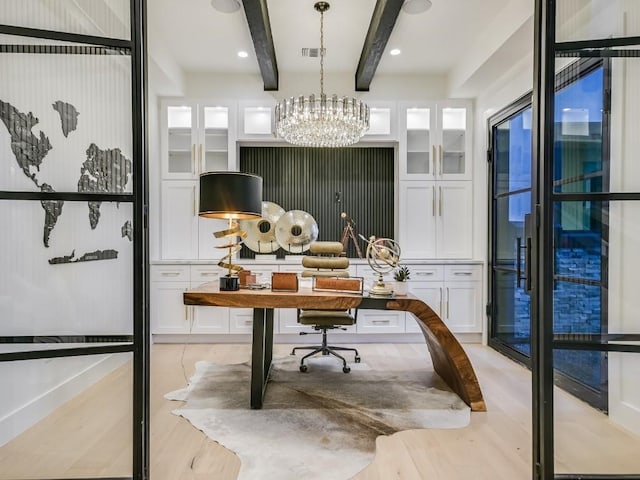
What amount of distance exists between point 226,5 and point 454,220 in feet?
10.2

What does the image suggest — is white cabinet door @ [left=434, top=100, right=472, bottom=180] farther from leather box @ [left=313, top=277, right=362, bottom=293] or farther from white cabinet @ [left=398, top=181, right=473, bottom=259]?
leather box @ [left=313, top=277, right=362, bottom=293]

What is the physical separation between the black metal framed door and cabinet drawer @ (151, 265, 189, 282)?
105 inches

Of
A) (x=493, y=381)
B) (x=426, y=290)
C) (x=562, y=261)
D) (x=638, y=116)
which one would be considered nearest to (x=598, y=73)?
(x=638, y=116)

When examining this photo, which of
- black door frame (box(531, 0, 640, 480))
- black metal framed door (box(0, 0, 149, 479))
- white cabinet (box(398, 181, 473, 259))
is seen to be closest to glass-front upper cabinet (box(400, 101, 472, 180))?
white cabinet (box(398, 181, 473, 259))

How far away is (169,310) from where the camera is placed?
434cm

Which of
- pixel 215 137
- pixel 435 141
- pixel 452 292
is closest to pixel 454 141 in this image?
pixel 435 141

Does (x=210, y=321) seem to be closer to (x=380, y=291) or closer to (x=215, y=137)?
(x=215, y=137)

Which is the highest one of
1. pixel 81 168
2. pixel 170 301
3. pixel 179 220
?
pixel 81 168

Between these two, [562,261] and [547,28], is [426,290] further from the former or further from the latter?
[547,28]

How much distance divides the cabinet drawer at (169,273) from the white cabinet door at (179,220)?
228 mm

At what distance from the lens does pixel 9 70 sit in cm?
162

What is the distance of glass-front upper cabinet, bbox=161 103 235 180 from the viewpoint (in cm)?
454

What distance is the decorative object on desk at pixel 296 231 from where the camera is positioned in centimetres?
340

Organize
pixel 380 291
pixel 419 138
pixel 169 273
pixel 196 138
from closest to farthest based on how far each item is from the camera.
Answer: pixel 380 291 → pixel 169 273 → pixel 196 138 → pixel 419 138
